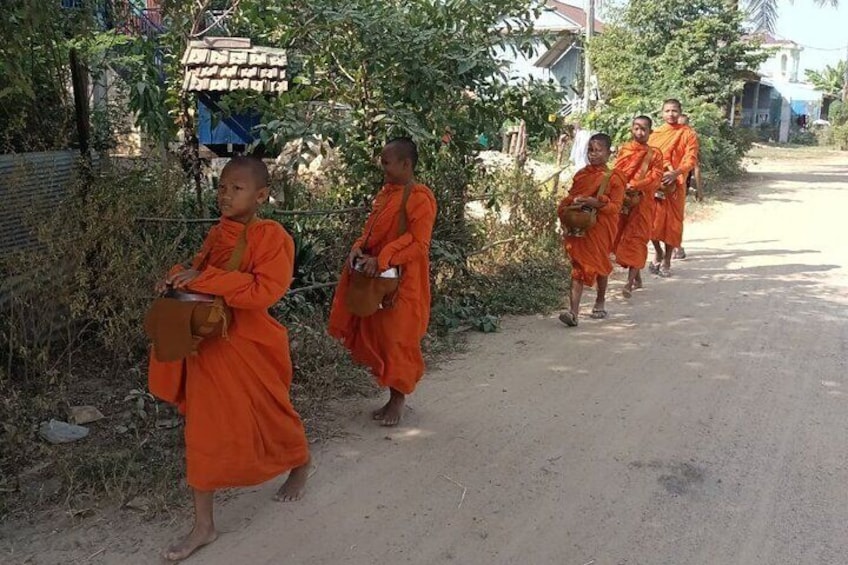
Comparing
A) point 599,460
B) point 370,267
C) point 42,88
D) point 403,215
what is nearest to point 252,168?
point 370,267

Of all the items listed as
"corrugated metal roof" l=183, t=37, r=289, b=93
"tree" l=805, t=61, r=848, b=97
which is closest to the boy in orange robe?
"corrugated metal roof" l=183, t=37, r=289, b=93

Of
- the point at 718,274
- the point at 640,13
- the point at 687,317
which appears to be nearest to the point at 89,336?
the point at 687,317

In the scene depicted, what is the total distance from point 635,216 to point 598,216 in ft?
4.00

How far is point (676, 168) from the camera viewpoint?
865cm

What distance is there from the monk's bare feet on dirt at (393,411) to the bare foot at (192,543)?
4.47 feet

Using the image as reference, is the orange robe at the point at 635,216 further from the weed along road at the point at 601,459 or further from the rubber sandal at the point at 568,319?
the rubber sandal at the point at 568,319

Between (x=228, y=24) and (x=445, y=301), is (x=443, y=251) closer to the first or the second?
(x=445, y=301)

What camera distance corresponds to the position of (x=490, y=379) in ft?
16.6

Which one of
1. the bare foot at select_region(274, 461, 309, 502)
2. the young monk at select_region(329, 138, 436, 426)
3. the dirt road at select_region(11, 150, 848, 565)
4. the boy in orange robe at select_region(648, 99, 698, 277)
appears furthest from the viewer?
the boy in orange robe at select_region(648, 99, 698, 277)

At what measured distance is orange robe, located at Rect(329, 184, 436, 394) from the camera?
3.99m

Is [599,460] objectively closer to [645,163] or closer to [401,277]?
[401,277]

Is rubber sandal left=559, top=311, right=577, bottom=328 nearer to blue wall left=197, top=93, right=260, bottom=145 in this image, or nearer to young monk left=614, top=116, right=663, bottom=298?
young monk left=614, top=116, right=663, bottom=298

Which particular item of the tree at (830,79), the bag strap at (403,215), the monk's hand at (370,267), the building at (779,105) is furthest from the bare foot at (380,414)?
the tree at (830,79)

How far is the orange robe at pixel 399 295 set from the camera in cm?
399
